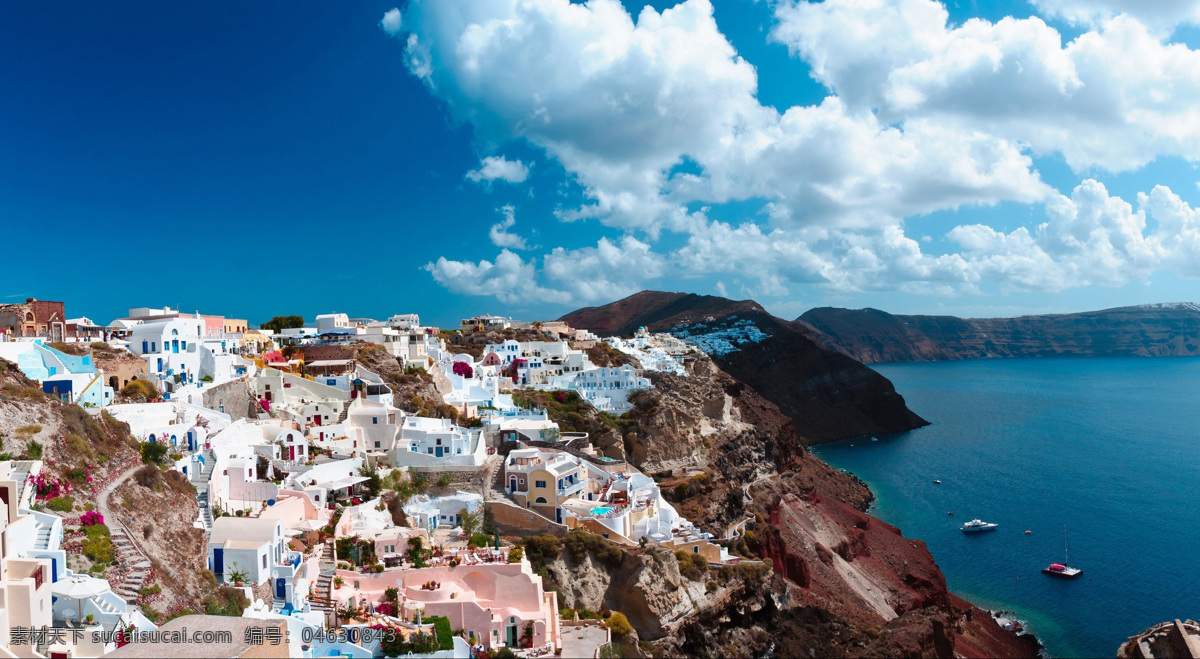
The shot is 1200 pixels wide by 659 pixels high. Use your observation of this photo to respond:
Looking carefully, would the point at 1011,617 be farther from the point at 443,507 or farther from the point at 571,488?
the point at 443,507

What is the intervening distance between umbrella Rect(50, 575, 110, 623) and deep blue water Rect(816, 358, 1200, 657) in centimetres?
3578

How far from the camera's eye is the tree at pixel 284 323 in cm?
5625

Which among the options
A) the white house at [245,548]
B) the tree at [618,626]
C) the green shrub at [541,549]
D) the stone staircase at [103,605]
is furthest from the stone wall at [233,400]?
the stone staircase at [103,605]

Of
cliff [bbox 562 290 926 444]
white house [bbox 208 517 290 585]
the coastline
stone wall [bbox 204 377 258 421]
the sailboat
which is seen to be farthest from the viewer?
cliff [bbox 562 290 926 444]

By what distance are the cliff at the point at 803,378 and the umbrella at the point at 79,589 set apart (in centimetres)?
8258

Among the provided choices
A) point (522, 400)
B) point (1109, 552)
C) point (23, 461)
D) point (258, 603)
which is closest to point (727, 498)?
point (522, 400)

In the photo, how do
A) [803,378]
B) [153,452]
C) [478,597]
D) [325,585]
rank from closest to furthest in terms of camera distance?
1. [325,585]
2. [478,597]
3. [153,452]
4. [803,378]

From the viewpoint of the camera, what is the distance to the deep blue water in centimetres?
3656

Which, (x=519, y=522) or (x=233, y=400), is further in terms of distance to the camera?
(x=233, y=400)

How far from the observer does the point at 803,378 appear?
335 ft

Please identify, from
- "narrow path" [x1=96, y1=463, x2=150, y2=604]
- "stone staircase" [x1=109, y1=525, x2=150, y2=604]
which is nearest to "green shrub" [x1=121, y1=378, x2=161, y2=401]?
"narrow path" [x1=96, y1=463, x2=150, y2=604]

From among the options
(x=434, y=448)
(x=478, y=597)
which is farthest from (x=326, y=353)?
(x=478, y=597)

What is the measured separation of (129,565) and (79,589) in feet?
8.44

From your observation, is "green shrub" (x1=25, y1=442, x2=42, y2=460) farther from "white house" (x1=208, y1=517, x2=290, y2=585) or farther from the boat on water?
A: the boat on water
